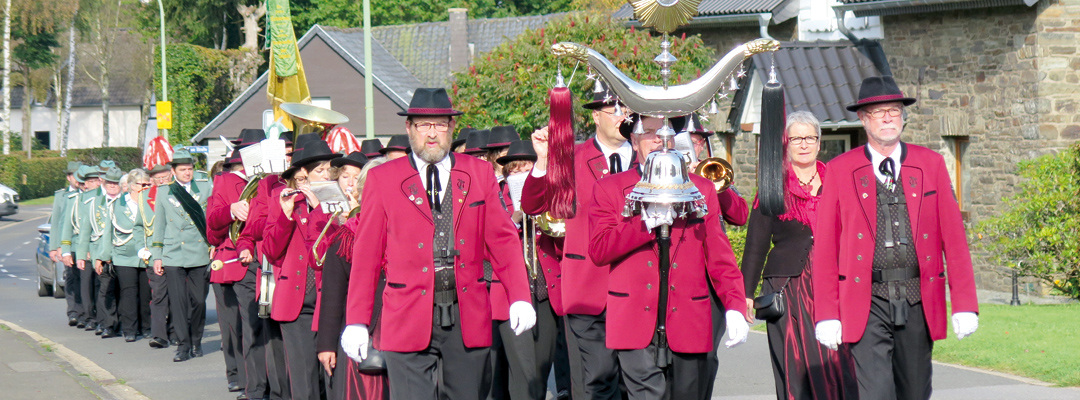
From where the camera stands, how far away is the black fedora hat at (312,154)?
7809mm

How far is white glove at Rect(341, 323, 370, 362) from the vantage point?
5953 millimetres

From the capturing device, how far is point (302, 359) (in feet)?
26.4

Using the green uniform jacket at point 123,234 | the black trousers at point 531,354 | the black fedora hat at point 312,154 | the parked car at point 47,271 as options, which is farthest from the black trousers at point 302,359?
the parked car at point 47,271

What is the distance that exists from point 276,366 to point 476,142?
2388 millimetres

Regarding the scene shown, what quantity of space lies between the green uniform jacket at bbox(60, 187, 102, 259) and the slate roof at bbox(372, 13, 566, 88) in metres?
36.1

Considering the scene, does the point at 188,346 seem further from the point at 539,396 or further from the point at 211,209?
the point at 539,396

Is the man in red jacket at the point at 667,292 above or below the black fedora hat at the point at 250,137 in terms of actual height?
below

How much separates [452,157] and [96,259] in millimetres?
10244

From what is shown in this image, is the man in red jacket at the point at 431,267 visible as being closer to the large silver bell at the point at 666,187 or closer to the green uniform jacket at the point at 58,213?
the large silver bell at the point at 666,187

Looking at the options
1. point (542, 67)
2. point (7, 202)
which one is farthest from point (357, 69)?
point (542, 67)

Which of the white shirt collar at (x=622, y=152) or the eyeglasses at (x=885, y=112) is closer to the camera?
the eyeglasses at (x=885, y=112)

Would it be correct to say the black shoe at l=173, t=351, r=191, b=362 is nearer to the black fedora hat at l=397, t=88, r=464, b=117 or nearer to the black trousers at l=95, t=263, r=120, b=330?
the black trousers at l=95, t=263, r=120, b=330

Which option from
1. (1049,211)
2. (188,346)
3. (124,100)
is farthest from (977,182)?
(124,100)

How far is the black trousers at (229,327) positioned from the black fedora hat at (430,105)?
487 cm
